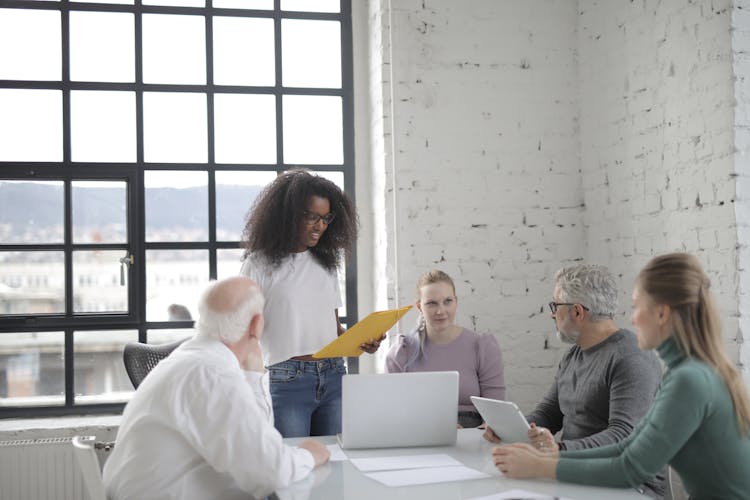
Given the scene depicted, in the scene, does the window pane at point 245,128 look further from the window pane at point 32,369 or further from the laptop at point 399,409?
the laptop at point 399,409

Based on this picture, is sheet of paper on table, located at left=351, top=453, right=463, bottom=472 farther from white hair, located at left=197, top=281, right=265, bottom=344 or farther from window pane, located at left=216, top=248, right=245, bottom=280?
window pane, located at left=216, top=248, right=245, bottom=280

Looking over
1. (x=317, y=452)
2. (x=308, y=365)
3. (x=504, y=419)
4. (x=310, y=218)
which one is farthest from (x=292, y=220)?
(x=504, y=419)

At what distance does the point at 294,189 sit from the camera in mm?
3158

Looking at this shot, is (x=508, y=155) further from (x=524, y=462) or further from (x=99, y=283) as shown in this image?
(x=524, y=462)

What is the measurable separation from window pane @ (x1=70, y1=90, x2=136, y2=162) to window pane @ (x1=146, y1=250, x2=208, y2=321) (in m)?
0.56

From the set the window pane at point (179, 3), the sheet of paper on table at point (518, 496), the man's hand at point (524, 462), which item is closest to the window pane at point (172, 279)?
the window pane at point (179, 3)

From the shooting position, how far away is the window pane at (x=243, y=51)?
439 cm

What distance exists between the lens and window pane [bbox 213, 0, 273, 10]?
4387 millimetres

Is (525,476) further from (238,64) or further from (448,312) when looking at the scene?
(238,64)

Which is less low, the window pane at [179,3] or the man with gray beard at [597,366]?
the window pane at [179,3]

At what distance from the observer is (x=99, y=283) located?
420 cm

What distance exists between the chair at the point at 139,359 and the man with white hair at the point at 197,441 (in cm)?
158

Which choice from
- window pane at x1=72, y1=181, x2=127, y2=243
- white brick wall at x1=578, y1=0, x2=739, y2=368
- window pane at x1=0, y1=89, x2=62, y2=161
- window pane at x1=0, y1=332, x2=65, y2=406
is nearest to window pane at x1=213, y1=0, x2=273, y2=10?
window pane at x1=0, y1=89, x2=62, y2=161

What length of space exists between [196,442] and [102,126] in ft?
8.79
